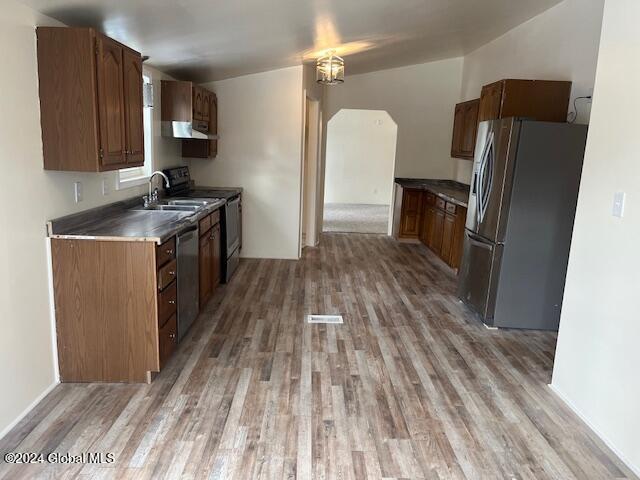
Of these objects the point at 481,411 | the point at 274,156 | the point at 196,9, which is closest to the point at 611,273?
the point at 481,411

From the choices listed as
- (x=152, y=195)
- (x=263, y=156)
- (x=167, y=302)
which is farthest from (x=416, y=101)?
(x=167, y=302)

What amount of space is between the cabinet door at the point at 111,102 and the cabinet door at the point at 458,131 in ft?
15.8

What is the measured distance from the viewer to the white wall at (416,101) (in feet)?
24.3

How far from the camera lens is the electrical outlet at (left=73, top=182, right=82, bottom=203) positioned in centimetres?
302

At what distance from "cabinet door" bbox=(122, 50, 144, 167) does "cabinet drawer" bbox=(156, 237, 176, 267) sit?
59 cm

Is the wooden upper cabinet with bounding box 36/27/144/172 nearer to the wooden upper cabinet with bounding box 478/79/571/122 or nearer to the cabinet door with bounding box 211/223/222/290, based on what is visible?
the cabinet door with bounding box 211/223/222/290

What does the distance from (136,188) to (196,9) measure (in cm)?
181

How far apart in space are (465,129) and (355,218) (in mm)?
3743

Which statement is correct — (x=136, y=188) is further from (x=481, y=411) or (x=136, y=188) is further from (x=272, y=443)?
(x=481, y=411)

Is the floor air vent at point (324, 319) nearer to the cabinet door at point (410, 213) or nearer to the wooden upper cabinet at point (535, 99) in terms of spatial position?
the wooden upper cabinet at point (535, 99)

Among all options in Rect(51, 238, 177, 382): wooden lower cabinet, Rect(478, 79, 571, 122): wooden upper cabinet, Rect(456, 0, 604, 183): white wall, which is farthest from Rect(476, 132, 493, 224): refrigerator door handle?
Rect(51, 238, 177, 382): wooden lower cabinet

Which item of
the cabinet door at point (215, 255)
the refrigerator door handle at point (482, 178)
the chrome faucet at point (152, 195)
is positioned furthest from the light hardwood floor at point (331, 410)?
the chrome faucet at point (152, 195)

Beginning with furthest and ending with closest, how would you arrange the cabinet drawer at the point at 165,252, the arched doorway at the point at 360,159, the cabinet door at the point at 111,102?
the arched doorway at the point at 360,159
the cabinet drawer at the point at 165,252
the cabinet door at the point at 111,102

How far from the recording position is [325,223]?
29.9 feet
